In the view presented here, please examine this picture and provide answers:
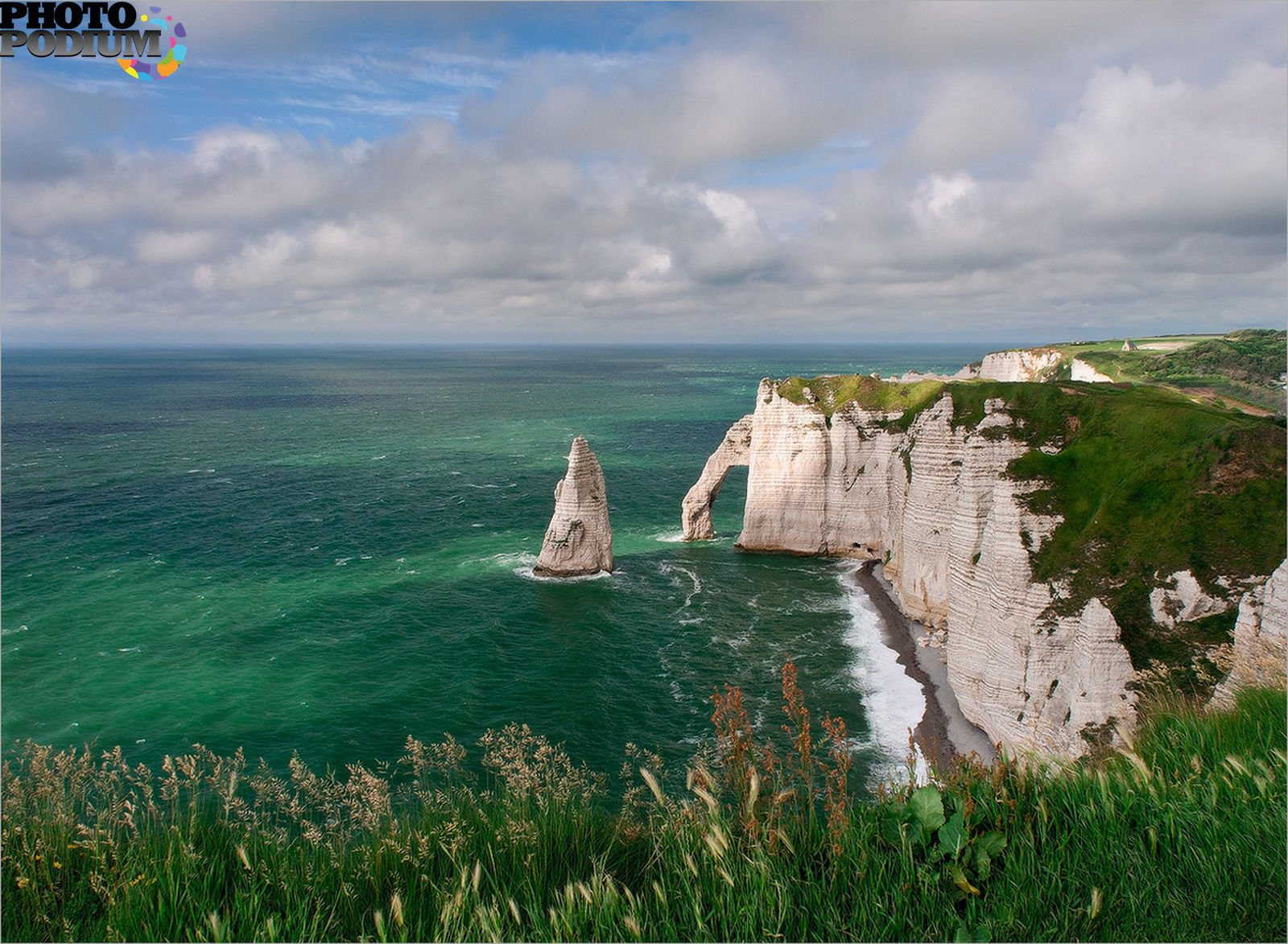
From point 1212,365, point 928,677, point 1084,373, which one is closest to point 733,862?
point 928,677

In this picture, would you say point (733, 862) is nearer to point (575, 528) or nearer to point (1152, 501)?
point (1152, 501)

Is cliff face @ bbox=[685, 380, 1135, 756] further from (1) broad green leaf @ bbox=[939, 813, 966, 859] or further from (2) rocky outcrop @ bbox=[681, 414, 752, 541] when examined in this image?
(1) broad green leaf @ bbox=[939, 813, 966, 859]

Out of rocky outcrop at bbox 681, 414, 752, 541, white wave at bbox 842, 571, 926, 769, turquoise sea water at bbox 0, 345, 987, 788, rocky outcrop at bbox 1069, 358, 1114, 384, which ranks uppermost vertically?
rocky outcrop at bbox 1069, 358, 1114, 384

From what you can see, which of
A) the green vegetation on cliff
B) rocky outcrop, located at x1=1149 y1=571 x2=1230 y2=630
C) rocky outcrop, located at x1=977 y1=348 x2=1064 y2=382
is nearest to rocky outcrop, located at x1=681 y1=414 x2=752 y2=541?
the green vegetation on cliff

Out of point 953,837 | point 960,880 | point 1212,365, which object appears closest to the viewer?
point 960,880

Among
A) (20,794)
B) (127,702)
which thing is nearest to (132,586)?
(127,702)

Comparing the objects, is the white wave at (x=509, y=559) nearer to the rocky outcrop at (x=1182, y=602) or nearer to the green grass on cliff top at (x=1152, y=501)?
the green grass on cliff top at (x=1152, y=501)
